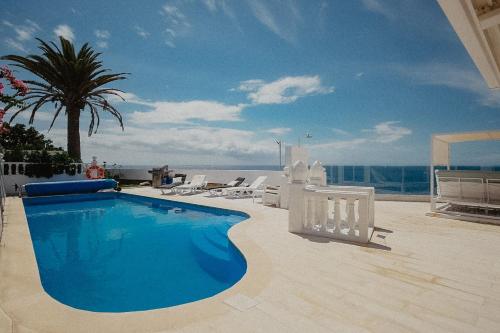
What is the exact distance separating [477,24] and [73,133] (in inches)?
789

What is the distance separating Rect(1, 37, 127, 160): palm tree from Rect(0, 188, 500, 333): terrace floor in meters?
14.9

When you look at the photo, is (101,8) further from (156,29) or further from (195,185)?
(195,185)

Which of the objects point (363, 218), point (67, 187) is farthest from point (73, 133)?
point (363, 218)

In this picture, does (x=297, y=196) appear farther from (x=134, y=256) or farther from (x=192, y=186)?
(x=192, y=186)

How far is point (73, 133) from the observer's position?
17156 mm

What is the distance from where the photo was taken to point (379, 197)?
11.0 meters

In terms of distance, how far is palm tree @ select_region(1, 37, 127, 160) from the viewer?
15.8 m

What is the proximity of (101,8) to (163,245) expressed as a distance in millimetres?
9314

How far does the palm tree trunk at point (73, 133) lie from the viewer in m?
17.0

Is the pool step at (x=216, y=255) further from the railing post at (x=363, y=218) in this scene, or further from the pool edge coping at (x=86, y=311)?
the railing post at (x=363, y=218)

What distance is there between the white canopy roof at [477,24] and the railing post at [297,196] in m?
3.05

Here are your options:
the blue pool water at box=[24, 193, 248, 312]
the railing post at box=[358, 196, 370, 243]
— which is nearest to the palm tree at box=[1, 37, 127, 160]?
the blue pool water at box=[24, 193, 248, 312]

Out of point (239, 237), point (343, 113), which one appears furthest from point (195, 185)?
point (343, 113)

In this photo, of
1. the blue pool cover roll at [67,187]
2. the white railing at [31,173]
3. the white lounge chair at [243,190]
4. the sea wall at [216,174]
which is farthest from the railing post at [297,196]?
the white railing at [31,173]
